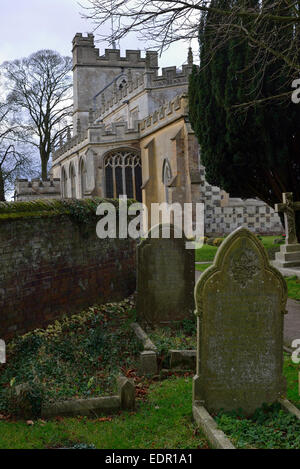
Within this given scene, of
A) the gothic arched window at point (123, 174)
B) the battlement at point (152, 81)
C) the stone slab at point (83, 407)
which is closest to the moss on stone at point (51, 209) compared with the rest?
the stone slab at point (83, 407)

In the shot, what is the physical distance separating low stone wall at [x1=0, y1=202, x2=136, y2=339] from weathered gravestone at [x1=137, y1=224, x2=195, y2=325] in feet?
4.58

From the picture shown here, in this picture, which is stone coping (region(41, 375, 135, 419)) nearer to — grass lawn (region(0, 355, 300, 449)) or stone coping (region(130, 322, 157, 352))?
grass lawn (region(0, 355, 300, 449))

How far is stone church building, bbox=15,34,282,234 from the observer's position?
66.9 ft

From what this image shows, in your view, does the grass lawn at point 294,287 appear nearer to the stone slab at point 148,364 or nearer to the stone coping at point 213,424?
the stone slab at point 148,364

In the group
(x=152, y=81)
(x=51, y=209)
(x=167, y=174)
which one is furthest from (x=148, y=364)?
(x=152, y=81)

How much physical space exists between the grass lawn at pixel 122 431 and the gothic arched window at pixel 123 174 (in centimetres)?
2287

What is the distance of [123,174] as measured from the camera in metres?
27.1

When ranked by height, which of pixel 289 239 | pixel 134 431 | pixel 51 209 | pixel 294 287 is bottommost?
pixel 134 431

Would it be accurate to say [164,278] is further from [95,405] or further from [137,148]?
[137,148]

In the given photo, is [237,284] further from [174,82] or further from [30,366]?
[174,82]

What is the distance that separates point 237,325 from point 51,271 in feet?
12.9

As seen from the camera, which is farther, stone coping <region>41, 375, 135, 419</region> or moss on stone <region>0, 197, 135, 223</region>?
moss on stone <region>0, 197, 135, 223</region>

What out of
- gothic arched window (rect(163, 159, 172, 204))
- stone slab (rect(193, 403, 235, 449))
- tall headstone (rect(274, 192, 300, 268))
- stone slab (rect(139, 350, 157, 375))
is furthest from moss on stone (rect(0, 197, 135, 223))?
gothic arched window (rect(163, 159, 172, 204))

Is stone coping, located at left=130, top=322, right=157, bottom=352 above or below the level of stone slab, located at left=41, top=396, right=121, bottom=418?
above
